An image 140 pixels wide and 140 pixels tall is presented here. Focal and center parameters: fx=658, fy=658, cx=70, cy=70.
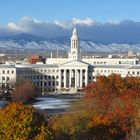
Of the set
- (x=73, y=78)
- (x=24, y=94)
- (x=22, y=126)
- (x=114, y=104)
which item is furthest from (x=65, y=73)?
(x=22, y=126)

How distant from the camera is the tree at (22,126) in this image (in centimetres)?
3650

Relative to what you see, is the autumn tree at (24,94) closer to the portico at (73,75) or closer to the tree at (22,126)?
the portico at (73,75)

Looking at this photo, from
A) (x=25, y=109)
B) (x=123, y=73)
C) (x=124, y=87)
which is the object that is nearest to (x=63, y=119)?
(x=25, y=109)

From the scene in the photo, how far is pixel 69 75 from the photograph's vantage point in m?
126

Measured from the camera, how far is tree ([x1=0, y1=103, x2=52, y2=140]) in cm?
3650

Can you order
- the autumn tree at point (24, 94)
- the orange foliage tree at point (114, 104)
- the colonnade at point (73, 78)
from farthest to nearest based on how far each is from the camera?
1. the colonnade at point (73, 78)
2. the autumn tree at point (24, 94)
3. the orange foliage tree at point (114, 104)

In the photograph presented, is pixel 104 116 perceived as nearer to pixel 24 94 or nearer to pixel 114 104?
pixel 114 104

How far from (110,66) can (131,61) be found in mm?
28735

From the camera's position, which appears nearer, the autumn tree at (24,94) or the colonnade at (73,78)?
the autumn tree at (24,94)

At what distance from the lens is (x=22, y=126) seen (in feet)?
121

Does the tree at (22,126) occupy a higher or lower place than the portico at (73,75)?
lower

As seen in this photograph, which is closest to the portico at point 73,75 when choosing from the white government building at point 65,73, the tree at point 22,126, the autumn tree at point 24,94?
the white government building at point 65,73

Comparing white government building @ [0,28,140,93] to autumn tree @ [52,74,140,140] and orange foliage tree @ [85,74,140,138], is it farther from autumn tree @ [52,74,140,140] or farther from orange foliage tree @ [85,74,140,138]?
autumn tree @ [52,74,140,140]

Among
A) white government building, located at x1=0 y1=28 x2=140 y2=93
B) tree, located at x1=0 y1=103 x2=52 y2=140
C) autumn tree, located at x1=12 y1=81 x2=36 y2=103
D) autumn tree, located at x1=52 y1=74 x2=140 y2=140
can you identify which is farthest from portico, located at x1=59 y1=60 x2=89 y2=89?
tree, located at x1=0 y1=103 x2=52 y2=140
